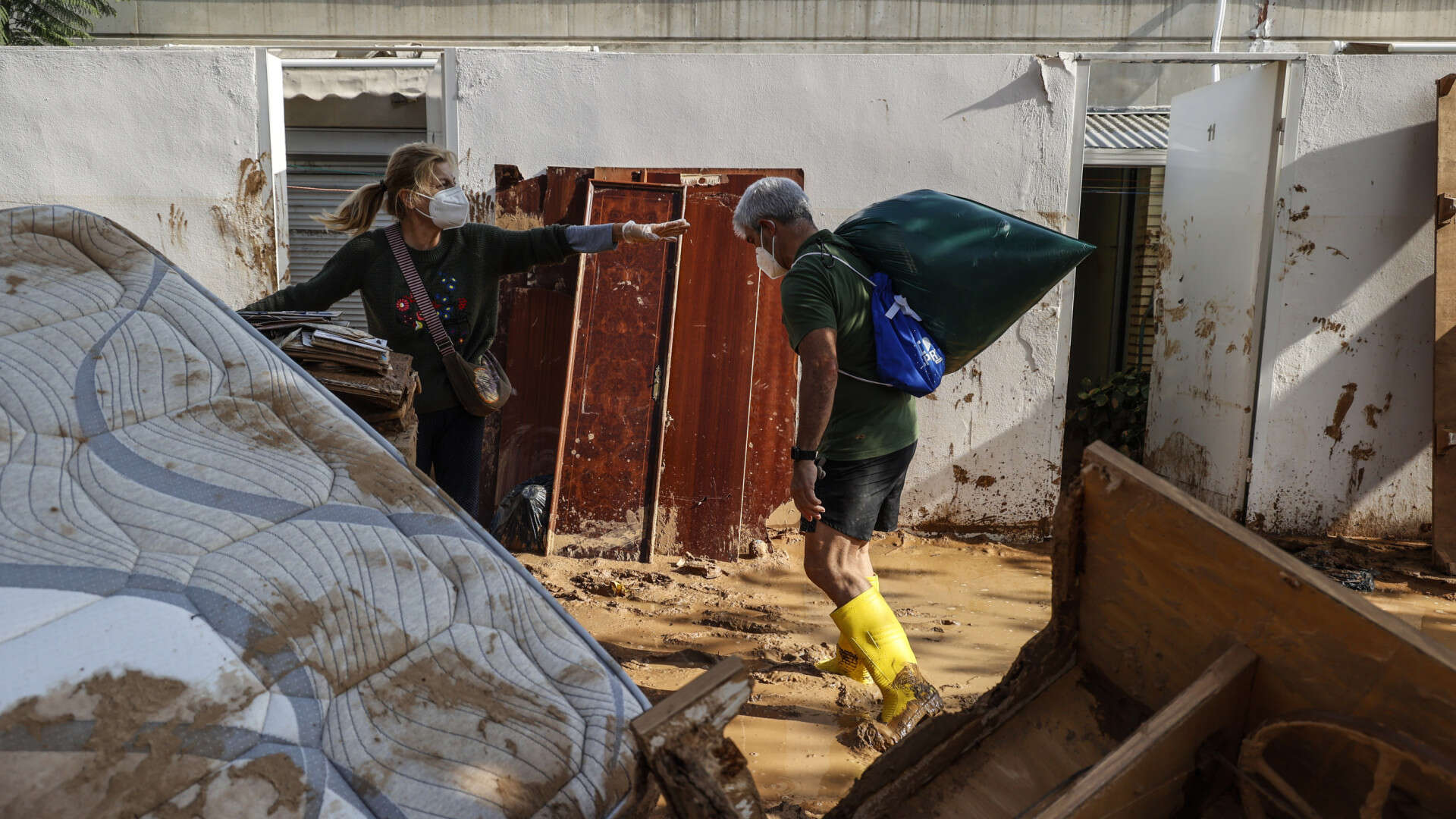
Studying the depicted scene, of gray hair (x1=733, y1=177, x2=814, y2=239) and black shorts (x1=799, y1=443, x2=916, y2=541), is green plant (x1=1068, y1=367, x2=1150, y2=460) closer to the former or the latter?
black shorts (x1=799, y1=443, x2=916, y2=541)

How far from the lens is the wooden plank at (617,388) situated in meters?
4.92

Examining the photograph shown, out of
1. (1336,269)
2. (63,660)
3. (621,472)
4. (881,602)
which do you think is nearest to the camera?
(63,660)

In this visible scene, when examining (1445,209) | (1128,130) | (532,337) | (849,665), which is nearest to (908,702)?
(849,665)

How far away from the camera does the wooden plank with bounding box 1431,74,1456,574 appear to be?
16.5 feet

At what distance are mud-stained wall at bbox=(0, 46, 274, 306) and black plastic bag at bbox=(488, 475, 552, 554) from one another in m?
1.92

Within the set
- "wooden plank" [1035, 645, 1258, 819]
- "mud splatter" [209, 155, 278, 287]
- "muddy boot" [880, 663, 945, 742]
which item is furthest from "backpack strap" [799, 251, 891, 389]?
"mud splatter" [209, 155, 278, 287]

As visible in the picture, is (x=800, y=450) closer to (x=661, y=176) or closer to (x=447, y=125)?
(x=661, y=176)

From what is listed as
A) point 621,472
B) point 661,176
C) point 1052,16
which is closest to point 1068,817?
point 621,472

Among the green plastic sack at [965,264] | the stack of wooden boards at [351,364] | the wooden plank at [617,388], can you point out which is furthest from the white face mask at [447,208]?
the wooden plank at [617,388]

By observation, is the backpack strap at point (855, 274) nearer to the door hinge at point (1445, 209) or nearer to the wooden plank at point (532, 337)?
the wooden plank at point (532, 337)

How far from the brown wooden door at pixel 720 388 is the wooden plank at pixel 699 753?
356 cm

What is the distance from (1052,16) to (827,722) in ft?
30.9

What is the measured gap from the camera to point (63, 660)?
1373 millimetres

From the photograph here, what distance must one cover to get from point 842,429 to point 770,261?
0.66m
